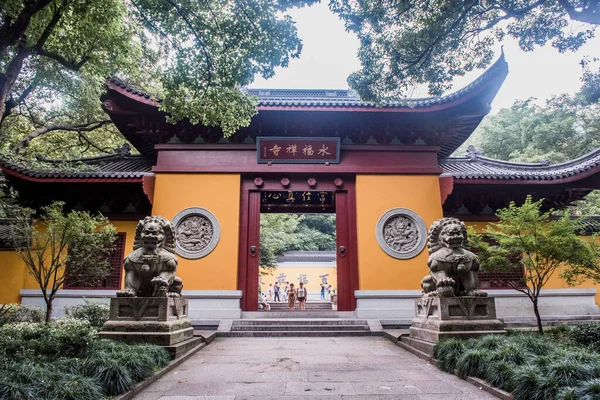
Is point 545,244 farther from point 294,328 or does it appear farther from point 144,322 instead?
point 144,322

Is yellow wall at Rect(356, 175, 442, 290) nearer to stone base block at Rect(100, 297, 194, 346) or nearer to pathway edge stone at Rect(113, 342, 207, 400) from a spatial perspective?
pathway edge stone at Rect(113, 342, 207, 400)

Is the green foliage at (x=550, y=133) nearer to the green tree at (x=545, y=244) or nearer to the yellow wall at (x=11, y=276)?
the green tree at (x=545, y=244)

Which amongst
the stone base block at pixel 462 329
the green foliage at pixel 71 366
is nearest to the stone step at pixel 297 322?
the stone base block at pixel 462 329

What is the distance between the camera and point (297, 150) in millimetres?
9867

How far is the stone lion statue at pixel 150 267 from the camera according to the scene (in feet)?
18.1

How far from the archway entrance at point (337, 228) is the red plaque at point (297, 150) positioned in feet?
1.52

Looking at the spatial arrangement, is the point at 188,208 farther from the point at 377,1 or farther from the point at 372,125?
the point at 377,1

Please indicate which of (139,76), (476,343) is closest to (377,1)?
(476,343)

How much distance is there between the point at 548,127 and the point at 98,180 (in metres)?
24.2

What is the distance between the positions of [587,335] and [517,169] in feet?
22.1

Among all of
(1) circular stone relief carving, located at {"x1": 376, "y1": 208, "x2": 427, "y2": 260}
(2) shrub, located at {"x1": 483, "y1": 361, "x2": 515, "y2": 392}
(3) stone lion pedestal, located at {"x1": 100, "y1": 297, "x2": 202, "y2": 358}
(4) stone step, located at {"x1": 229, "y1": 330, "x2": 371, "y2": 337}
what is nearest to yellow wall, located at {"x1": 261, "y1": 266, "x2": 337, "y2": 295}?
(1) circular stone relief carving, located at {"x1": 376, "y1": 208, "x2": 427, "y2": 260}

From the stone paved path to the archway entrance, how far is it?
9.35 ft

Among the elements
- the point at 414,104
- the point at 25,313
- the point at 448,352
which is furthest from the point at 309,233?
the point at 448,352

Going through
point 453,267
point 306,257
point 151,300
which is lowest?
point 151,300
